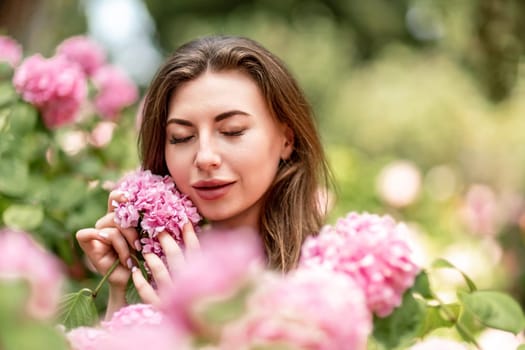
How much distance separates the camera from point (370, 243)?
1037 millimetres

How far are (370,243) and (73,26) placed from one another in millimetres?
7816

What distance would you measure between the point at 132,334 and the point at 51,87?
4.90ft

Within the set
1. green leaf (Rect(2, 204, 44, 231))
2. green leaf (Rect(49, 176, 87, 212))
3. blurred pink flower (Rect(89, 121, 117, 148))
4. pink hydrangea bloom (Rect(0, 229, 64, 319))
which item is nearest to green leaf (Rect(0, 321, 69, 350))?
pink hydrangea bloom (Rect(0, 229, 64, 319))

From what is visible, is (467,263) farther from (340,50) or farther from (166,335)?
(340,50)

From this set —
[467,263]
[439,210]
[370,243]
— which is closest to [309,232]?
[370,243]

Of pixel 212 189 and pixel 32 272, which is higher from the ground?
pixel 212 189

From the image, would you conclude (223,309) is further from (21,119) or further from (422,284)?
(21,119)

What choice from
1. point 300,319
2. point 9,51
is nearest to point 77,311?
point 300,319

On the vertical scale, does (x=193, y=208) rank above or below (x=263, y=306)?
above

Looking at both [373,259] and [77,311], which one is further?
[77,311]

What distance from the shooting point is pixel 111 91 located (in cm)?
260

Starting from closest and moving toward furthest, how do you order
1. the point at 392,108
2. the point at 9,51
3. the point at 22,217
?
the point at 22,217, the point at 9,51, the point at 392,108

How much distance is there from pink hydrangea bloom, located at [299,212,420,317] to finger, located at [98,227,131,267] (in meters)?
0.52

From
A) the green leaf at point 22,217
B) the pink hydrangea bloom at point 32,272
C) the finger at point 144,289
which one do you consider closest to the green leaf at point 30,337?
the pink hydrangea bloom at point 32,272
